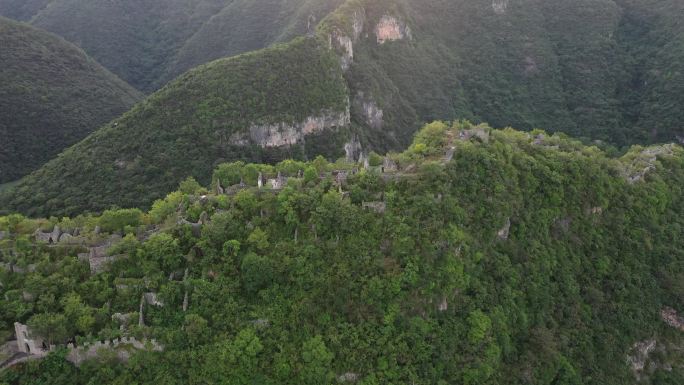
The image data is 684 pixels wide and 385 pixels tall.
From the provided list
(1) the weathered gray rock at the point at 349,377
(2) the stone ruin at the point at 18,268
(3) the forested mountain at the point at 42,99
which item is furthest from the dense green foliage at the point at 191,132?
(1) the weathered gray rock at the point at 349,377

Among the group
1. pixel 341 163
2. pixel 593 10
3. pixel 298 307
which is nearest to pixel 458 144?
pixel 341 163

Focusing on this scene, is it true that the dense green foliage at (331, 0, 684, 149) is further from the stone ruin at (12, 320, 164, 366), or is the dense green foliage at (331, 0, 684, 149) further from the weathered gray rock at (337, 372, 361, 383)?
the stone ruin at (12, 320, 164, 366)

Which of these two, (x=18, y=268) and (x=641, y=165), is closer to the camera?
(x=18, y=268)

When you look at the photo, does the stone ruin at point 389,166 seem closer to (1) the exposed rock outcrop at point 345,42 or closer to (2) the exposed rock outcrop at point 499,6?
(1) the exposed rock outcrop at point 345,42

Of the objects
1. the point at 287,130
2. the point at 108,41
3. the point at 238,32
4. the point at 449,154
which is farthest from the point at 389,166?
the point at 108,41

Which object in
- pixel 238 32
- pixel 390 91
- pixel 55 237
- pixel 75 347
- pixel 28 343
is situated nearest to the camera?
pixel 28 343

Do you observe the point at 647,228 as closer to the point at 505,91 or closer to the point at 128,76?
the point at 505,91

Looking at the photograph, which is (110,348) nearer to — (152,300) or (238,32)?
(152,300)
